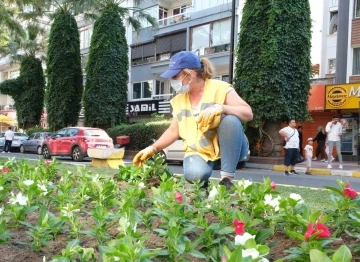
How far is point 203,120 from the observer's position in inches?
116

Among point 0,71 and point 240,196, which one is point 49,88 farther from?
point 0,71

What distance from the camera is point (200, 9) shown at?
27.8 metres

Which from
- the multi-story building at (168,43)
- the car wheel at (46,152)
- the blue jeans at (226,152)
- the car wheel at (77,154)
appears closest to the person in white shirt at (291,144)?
the car wheel at (77,154)

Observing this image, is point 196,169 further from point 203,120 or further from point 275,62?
point 275,62

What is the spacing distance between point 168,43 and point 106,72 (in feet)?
24.1

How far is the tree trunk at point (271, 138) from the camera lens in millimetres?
16703

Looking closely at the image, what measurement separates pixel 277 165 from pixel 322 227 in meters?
14.3

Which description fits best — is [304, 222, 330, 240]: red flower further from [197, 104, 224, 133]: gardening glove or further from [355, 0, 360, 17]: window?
[355, 0, 360, 17]: window

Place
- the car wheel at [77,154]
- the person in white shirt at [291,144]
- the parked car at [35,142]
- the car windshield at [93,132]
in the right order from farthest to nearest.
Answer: the parked car at [35,142] → the car windshield at [93,132] → the car wheel at [77,154] → the person in white shirt at [291,144]

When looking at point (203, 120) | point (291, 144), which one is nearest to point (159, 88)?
point (291, 144)

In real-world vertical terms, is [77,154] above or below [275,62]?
below

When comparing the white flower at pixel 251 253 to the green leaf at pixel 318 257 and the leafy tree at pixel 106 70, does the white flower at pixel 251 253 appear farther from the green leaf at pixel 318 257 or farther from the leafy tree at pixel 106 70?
the leafy tree at pixel 106 70

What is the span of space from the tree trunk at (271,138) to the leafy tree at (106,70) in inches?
448

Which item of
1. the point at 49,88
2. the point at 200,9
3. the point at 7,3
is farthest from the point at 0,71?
the point at 7,3
